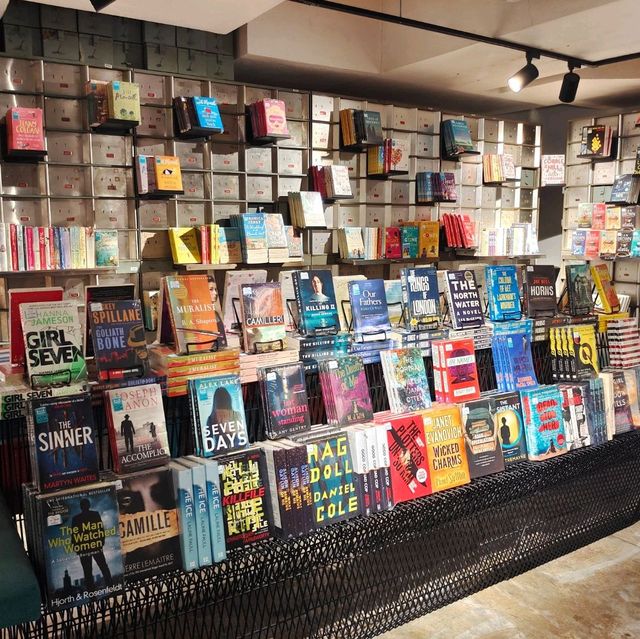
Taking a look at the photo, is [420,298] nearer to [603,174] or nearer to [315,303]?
[315,303]

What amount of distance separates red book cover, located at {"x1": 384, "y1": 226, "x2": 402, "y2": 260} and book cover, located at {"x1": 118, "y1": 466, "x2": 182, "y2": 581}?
521 cm

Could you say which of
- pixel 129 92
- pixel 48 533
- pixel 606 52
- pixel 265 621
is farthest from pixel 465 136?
pixel 48 533

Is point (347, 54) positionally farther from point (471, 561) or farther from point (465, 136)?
point (471, 561)

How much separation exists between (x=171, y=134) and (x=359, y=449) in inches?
167

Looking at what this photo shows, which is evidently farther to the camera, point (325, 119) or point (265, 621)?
point (325, 119)

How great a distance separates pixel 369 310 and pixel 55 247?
131 inches

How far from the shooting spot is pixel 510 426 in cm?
315

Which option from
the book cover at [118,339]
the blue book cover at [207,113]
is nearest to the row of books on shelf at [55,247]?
the blue book cover at [207,113]

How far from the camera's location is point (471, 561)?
10.2 feet

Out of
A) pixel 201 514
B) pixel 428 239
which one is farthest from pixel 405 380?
pixel 428 239

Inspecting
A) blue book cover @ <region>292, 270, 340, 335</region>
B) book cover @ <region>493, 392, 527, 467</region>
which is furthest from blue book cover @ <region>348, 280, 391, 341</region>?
book cover @ <region>493, 392, 527, 467</region>

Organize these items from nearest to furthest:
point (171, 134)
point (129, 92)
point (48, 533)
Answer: point (48, 533) → point (129, 92) → point (171, 134)

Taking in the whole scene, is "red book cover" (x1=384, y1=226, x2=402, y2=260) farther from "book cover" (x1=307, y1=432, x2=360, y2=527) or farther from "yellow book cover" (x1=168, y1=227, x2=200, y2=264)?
"book cover" (x1=307, y1=432, x2=360, y2=527)

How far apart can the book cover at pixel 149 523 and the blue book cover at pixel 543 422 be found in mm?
1732
